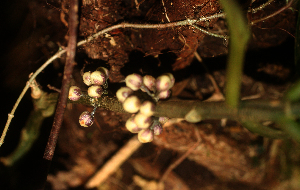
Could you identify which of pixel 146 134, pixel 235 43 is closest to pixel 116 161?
pixel 146 134

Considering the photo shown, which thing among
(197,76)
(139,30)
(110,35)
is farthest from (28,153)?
(197,76)

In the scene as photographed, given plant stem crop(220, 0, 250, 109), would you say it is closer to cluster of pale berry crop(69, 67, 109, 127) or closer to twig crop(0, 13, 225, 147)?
twig crop(0, 13, 225, 147)

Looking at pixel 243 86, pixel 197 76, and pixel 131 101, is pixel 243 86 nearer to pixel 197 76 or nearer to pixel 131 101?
pixel 197 76

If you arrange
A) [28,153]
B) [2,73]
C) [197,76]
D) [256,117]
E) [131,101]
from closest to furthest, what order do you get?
[256,117] < [131,101] < [2,73] < [28,153] < [197,76]

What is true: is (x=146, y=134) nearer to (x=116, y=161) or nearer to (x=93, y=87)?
(x=93, y=87)

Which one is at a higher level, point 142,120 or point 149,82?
point 149,82

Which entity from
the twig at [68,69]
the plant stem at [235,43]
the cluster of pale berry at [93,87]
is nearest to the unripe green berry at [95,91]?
the cluster of pale berry at [93,87]

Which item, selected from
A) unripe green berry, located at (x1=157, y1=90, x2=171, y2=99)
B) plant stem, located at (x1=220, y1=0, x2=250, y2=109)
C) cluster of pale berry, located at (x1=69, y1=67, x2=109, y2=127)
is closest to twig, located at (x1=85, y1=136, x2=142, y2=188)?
cluster of pale berry, located at (x1=69, y1=67, x2=109, y2=127)
